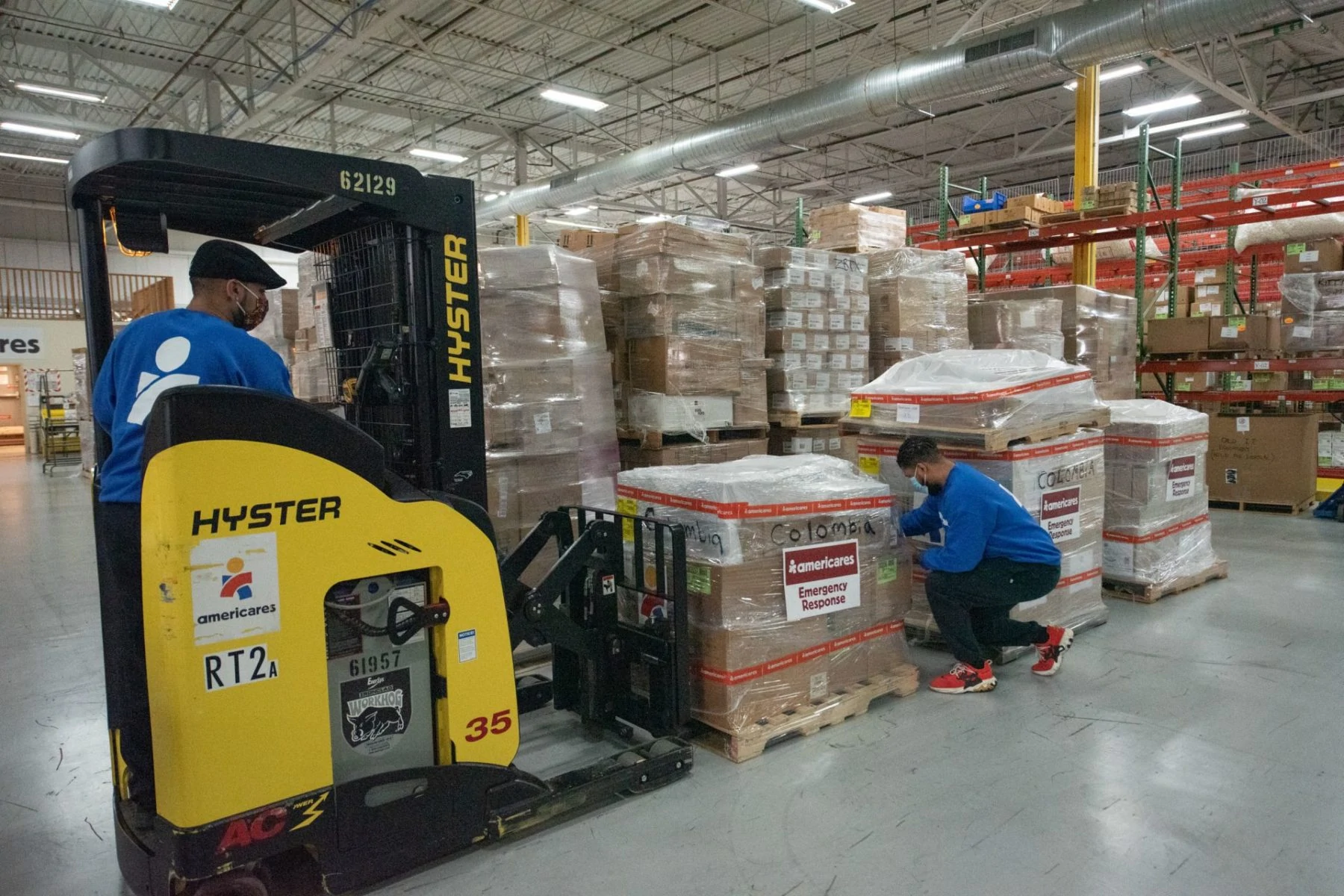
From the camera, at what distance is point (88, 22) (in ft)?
38.4

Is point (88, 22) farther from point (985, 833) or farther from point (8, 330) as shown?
point (985, 833)

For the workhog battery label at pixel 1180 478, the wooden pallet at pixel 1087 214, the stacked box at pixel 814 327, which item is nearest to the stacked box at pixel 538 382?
the stacked box at pixel 814 327

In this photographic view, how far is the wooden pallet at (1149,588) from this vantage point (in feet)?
18.3

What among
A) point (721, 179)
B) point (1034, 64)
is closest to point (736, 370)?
point (1034, 64)

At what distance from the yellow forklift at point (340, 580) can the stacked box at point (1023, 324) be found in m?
4.93

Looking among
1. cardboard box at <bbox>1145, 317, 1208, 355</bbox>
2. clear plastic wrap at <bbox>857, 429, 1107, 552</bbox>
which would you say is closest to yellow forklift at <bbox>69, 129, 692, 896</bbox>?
clear plastic wrap at <bbox>857, 429, 1107, 552</bbox>

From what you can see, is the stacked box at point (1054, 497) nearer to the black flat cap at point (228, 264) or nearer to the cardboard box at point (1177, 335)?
the black flat cap at point (228, 264)

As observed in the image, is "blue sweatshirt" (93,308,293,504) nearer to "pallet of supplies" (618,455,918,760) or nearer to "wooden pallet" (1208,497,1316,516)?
"pallet of supplies" (618,455,918,760)

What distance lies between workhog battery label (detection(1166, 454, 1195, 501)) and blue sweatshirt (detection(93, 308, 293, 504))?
5.48m

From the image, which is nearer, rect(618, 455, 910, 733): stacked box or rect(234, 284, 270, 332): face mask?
rect(234, 284, 270, 332): face mask

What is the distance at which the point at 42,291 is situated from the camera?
68.4ft

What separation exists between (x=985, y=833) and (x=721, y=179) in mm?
18512

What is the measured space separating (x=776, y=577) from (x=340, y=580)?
178 centimetres

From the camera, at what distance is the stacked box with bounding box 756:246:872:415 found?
5977mm
